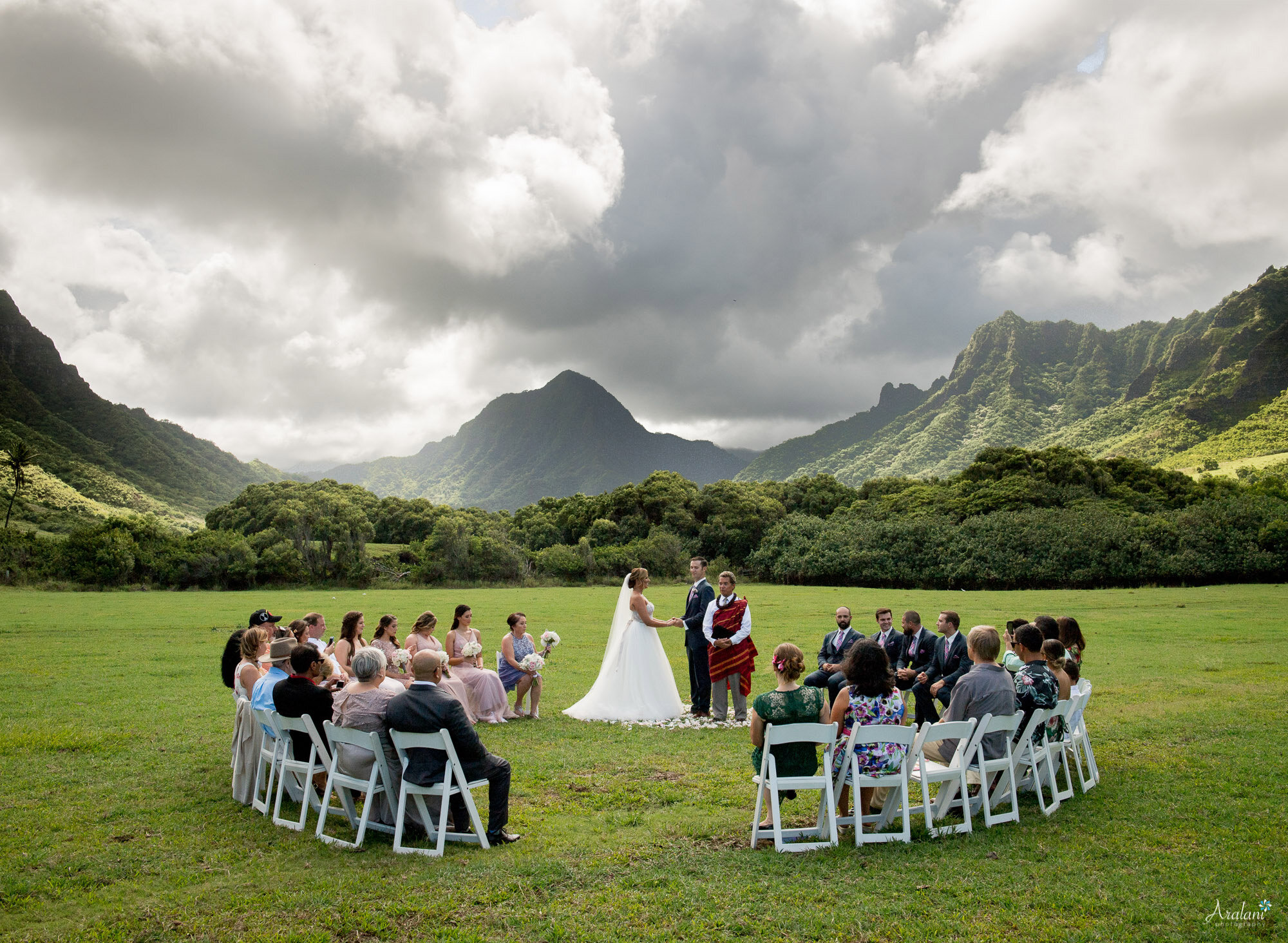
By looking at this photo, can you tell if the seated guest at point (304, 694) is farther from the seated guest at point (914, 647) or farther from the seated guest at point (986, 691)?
the seated guest at point (914, 647)

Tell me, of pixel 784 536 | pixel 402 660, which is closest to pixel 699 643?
pixel 402 660

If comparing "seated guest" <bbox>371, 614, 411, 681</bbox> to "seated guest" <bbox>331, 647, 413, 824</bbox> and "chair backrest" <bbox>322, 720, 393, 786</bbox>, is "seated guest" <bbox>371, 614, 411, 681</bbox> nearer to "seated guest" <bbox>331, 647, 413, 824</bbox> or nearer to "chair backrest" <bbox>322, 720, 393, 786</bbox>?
"seated guest" <bbox>331, 647, 413, 824</bbox>

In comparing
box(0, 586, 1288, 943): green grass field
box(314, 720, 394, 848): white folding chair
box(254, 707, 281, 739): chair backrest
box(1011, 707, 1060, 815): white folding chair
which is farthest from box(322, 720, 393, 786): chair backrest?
box(1011, 707, 1060, 815): white folding chair

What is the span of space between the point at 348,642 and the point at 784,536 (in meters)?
66.9

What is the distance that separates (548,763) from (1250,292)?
655 feet

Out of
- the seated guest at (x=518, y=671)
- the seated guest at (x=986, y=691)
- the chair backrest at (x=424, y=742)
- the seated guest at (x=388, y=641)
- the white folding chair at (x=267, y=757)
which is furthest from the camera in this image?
the seated guest at (x=518, y=671)

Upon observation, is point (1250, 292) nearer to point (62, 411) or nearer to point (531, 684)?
point (531, 684)

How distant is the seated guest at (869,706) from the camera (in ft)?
21.3

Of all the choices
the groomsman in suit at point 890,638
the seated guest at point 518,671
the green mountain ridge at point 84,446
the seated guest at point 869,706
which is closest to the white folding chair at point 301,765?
the seated guest at point 869,706

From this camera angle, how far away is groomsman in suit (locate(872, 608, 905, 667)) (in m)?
10.5

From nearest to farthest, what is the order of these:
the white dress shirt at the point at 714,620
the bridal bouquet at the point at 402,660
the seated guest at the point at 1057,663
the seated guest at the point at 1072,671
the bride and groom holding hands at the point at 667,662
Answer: the seated guest at the point at 1057,663 < the seated guest at the point at 1072,671 < the bridal bouquet at the point at 402,660 < the white dress shirt at the point at 714,620 < the bride and groom holding hands at the point at 667,662

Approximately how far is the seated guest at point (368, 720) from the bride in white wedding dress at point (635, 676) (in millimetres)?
5808

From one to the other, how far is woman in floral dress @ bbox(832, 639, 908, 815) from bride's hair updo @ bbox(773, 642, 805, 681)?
0.45 metres

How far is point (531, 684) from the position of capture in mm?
12891
